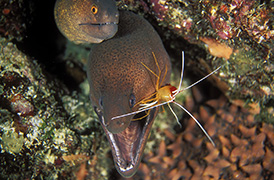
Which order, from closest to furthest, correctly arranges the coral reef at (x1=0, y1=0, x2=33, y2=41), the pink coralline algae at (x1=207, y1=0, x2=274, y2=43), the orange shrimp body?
the pink coralline algae at (x1=207, y1=0, x2=274, y2=43)
the orange shrimp body
the coral reef at (x1=0, y1=0, x2=33, y2=41)

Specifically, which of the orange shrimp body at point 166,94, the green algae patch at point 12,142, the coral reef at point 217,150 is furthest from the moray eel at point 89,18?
the coral reef at point 217,150

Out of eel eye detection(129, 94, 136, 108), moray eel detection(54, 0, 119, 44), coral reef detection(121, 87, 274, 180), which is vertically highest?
moray eel detection(54, 0, 119, 44)

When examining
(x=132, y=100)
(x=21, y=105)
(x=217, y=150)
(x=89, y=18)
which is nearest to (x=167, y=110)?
(x=217, y=150)

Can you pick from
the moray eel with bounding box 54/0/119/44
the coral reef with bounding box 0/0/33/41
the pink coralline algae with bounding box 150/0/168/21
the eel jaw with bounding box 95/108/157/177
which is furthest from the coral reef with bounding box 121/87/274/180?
the coral reef with bounding box 0/0/33/41

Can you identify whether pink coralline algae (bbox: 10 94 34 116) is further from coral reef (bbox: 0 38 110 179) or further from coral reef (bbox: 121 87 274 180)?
coral reef (bbox: 121 87 274 180)

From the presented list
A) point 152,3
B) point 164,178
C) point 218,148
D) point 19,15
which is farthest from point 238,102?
point 19,15

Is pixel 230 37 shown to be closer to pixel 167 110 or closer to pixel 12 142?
pixel 167 110

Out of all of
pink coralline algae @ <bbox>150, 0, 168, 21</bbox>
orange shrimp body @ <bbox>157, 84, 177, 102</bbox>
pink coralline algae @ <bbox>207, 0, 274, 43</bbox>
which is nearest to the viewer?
pink coralline algae @ <bbox>207, 0, 274, 43</bbox>

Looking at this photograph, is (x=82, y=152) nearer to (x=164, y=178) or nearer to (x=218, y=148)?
(x=164, y=178)

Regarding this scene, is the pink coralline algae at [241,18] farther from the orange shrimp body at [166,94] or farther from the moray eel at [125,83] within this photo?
the orange shrimp body at [166,94]
